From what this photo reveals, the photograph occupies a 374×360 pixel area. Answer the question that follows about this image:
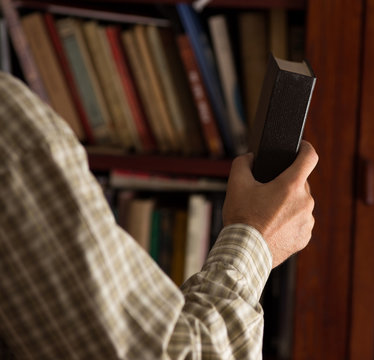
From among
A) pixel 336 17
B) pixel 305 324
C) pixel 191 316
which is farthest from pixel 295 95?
pixel 305 324

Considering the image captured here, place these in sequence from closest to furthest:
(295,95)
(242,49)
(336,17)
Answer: (295,95) → (336,17) → (242,49)

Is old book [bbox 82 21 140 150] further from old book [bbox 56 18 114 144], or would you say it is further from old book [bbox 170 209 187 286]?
old book [bbox 170 209 187 286]

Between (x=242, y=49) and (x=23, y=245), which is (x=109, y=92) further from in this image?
(x=23, y=245)

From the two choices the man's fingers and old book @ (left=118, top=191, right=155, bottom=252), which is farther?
old book @ (left=118, top=191, right=155, bottom=252)

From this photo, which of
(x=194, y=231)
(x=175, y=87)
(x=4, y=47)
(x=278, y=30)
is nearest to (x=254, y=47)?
(x=278, y=30)

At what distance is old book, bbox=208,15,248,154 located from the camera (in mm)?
1234

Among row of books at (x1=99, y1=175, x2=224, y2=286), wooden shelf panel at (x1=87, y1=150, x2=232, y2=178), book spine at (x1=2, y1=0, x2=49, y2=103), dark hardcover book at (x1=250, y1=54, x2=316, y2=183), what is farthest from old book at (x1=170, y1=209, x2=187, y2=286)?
dark hardcover book at (x1=250, y1=54, x2=316, y2=183)

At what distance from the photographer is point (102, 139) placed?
52.6 inches

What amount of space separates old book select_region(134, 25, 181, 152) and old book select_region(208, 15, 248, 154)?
0.13 meters

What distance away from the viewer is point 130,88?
1.30 meters

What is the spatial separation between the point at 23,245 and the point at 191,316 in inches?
6.9

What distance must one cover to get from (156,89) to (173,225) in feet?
1.02

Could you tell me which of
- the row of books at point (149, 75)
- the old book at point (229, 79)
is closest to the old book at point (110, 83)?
the row of books at point (149, 75)

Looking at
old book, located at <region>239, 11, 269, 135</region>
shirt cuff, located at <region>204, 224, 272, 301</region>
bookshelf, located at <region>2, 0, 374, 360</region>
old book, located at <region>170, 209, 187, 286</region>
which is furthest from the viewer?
old book, located at <region>170, 209, 187, 286</region>
